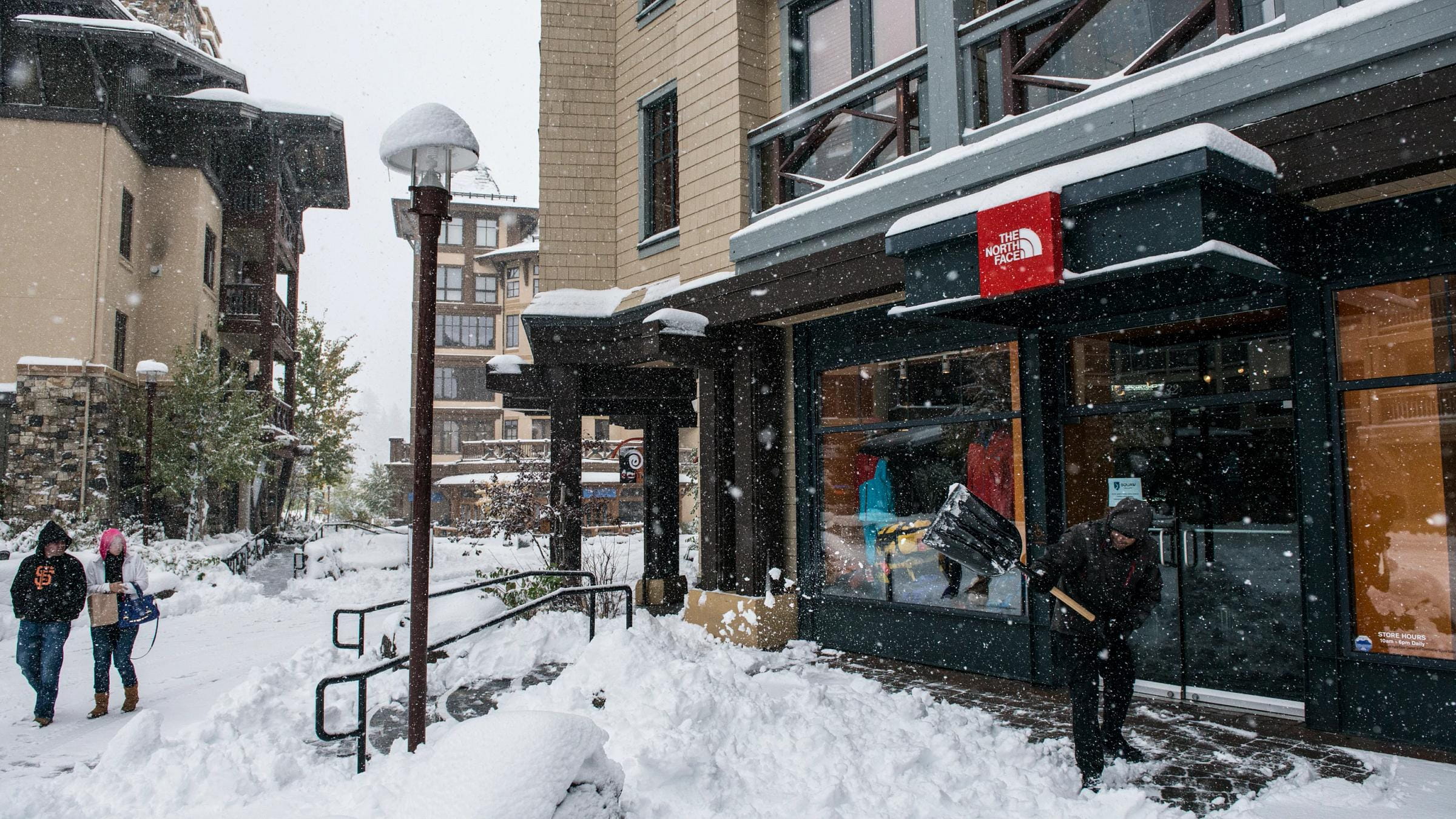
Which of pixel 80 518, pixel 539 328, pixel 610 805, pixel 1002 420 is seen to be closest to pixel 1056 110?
pixel 1002 420

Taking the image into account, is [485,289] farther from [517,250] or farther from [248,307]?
[248,307]

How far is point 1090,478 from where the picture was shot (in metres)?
7.79

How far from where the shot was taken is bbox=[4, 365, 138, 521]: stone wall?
19.2 m

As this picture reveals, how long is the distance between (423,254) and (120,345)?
21.2m

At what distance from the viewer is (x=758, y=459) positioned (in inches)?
388

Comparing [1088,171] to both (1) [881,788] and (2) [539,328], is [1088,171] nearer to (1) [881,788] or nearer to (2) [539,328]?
(1) [881,788]

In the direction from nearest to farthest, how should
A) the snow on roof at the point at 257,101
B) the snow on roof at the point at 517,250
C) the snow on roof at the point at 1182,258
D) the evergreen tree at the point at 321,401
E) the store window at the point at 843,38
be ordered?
the snow on roof at the point at 1182,258 < the store window at the point at 843,38 < the snow on roof at the point at 257,101 < the evergreen tree at the point at 321,401 < the snow on roof at the point at 517,250

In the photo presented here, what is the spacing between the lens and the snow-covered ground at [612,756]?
429 centimetres

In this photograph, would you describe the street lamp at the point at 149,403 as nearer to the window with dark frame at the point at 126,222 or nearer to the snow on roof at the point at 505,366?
the window with dark frame at the point at 126,222

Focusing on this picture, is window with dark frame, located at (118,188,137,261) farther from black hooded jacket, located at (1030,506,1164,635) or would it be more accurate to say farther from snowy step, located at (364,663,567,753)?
black hooded jacket, located at (1030,506,1164,635)

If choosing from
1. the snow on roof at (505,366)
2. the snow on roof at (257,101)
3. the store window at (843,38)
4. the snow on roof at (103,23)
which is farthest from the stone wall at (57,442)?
the store window at (843,38)

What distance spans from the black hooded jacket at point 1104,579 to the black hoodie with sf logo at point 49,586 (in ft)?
26.8

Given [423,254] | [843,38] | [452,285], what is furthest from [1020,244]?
[452,285]

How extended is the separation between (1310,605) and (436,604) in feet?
27.5
